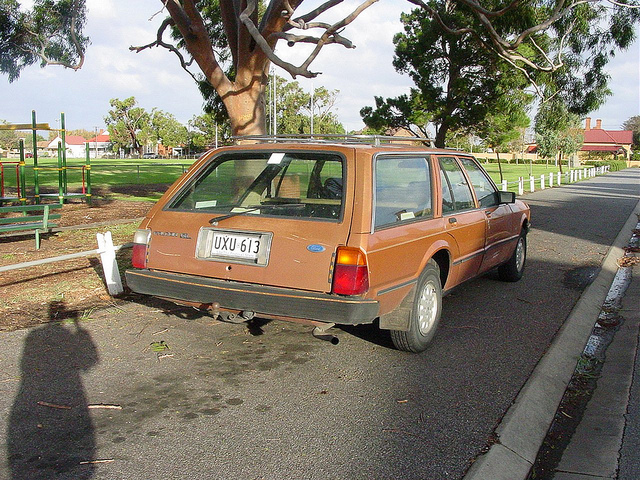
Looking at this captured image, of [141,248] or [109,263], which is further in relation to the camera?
[109,263]

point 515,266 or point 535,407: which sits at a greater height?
point 515,266

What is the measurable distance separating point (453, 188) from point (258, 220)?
2.16m

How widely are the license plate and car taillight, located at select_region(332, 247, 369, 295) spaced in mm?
541

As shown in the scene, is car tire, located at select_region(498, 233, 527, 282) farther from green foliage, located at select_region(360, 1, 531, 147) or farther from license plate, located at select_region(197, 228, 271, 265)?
green foliage, located at select_region(360, 1, 531, 147)

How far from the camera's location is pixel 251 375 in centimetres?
449

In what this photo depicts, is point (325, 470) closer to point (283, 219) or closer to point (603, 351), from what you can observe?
point (283, 219)

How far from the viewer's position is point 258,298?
4.32 meters

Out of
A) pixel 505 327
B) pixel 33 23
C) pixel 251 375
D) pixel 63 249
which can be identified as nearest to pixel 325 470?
pixel 251 375

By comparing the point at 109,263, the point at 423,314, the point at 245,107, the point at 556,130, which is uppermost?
the point at 556,130

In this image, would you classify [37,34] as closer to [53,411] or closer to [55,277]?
[55,277]

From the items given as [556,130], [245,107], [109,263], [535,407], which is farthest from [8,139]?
[535,407]

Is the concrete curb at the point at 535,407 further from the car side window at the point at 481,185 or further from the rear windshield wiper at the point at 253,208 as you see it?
the rear windshield wiper at the point at 253,208

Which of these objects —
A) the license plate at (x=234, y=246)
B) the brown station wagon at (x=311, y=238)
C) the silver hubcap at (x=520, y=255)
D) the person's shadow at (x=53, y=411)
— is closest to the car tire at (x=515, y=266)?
the silver hubcap at (x=520, y=255)

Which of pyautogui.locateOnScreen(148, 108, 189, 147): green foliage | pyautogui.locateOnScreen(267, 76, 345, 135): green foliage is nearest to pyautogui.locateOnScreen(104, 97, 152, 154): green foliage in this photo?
pyautogui.locateOnScreen(148, 108, 189, 147): green foliage
